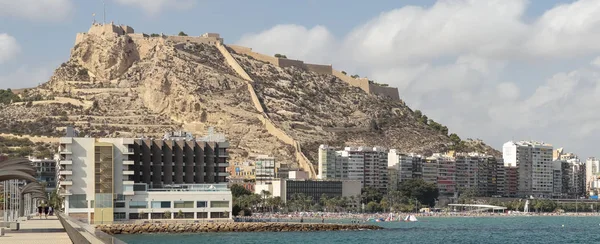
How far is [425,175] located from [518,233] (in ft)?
242

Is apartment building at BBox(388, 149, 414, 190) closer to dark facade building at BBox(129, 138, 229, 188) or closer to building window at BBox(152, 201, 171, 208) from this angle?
dark facade building at BBox(129, 138, 229, 188)

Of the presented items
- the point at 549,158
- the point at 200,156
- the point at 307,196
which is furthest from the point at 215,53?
the point at 200,156

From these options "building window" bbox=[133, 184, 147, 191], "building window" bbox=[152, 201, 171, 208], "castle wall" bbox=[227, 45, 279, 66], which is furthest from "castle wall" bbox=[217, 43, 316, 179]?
"building window" bbox=[152, 201, 171, 208]

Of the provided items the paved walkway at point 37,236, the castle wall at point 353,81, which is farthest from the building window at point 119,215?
the castle wall at point 353,81

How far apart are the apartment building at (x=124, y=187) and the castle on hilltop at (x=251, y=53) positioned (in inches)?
2967

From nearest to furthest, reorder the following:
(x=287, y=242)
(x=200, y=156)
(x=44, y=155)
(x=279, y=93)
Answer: (x=287, y=242), (x=200, y=156), (x=44, y=155), (x=279, y=93)

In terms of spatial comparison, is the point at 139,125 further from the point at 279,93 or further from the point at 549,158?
the point at 549,158

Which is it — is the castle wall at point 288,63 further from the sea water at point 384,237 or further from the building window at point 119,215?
the building window at point 119,215

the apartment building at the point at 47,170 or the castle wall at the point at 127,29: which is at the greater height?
the castle wall at the point at 127,29

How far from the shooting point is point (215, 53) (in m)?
163

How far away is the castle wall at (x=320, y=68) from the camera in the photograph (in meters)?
170

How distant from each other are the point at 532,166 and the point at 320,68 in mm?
44360

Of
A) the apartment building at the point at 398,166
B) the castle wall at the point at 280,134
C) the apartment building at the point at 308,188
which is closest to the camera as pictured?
the apartment building at the point at 308,188

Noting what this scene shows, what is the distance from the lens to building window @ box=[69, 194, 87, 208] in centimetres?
7838
